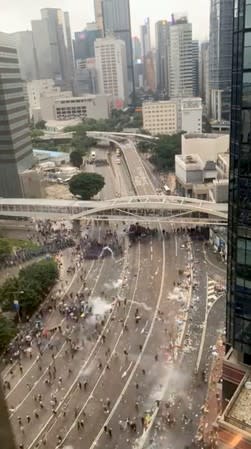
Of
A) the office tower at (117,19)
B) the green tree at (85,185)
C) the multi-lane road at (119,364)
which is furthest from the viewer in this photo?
the office tower at (117,19)

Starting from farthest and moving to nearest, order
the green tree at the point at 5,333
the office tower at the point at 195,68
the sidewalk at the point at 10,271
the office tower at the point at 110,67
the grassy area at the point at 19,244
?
1. the office tower at the point at 110,67
2. the office tower at the point at 195,68
3. the grassy area at the point at 19,244
4. the sidewalk at the point at 10,271
5. the green tree at the point at 5,333

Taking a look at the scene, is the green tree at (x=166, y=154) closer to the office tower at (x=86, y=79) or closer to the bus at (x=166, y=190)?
the bus at (x=166, y=190)

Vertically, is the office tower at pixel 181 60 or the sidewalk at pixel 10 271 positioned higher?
the office tower at pixel 181 60

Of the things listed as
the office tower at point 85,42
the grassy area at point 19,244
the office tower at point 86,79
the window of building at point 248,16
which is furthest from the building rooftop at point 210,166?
the office tower at point 85,42

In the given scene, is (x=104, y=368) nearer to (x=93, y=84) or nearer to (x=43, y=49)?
(x=93, y=84)

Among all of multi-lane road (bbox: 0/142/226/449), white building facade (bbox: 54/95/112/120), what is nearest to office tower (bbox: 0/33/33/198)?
multi-lane road (bbox: 0/142/226/449)

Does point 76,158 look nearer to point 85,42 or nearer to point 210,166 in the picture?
point 210,166

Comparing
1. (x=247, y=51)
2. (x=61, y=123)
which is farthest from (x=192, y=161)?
(x=61, y=123)

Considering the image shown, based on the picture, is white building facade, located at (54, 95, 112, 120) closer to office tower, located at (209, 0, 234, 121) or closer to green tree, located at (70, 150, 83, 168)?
office tower, located at (209, 0, 234, 121)
